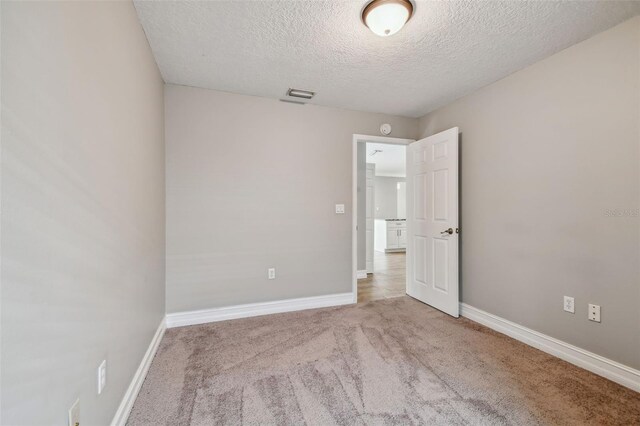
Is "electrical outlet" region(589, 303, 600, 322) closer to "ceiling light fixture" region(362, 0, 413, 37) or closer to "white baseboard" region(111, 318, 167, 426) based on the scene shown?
"ceiling light fixture" region(362, 0, 413, 37)

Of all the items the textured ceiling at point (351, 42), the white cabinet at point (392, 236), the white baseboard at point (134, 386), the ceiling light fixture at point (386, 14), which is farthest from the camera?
the white cabinet at point (392, 236)

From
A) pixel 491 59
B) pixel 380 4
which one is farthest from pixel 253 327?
pixel 491 59

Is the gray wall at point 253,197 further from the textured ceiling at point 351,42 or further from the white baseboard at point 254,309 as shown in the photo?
the textured ceiling at point 351,42

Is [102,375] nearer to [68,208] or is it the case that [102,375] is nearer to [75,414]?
[75,414]

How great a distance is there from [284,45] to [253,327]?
8.06ft

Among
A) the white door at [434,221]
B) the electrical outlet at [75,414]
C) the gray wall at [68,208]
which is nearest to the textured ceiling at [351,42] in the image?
the gray wall at [68,208]

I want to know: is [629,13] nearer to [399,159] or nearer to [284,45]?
[284,45]

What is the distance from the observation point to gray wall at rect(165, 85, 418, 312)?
2.72 m

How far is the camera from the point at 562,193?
2.12m

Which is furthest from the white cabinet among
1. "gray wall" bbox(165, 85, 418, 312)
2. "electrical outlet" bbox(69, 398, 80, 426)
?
"electrical outlet" bbox(69, 398, 80, 426)

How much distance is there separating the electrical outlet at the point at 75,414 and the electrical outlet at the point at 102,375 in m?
0.19

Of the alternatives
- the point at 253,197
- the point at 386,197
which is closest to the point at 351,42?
the point at 253,197

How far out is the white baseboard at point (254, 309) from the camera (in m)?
2.71

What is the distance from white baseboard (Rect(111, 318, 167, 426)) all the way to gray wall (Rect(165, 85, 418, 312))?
596mm
